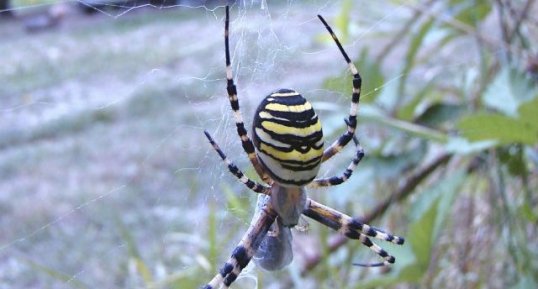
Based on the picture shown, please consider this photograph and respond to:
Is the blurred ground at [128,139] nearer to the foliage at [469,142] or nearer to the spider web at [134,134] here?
the spider web at [134,134]

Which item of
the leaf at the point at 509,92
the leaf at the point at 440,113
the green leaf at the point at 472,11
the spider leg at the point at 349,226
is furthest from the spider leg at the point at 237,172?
the green leaf at the point at 472,11

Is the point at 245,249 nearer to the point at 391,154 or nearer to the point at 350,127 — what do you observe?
the point at 350,127

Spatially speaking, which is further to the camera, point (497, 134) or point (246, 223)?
point (246, 223)

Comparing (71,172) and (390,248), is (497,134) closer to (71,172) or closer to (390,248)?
(390,248)

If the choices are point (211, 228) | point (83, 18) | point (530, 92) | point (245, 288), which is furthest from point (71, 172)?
point (83, 18)

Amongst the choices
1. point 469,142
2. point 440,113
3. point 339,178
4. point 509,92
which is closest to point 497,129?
point 469,142

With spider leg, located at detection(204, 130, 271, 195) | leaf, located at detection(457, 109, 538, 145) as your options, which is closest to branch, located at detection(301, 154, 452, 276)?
leaf, located at detection(457, 109, 538, 145)

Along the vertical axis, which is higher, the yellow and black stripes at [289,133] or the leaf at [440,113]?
the yellow and black stripes at [289,133]
